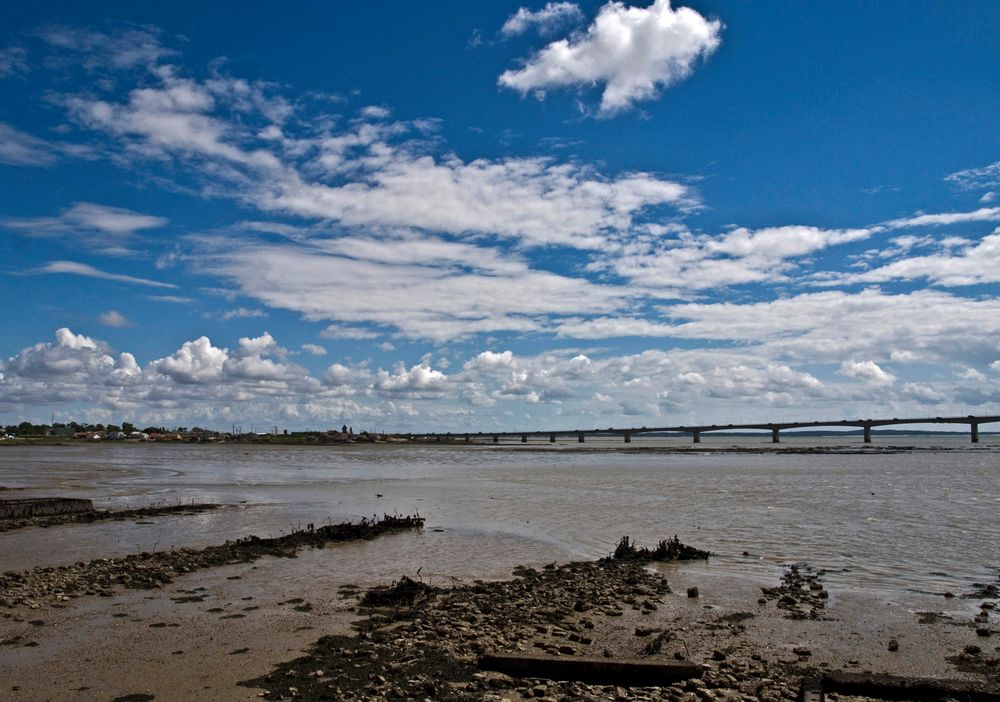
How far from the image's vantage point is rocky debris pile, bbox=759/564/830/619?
13344mm

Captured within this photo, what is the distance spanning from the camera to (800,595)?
576 inches

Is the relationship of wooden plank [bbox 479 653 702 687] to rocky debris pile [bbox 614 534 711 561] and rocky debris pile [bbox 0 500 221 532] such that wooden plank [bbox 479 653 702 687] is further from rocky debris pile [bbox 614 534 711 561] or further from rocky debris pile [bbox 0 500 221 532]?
rocky debris pile [bbox 0 500 221 532]

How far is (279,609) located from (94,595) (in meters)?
3.80

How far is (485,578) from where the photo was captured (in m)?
16.4

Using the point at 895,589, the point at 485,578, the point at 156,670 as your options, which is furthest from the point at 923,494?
the point at 156,670

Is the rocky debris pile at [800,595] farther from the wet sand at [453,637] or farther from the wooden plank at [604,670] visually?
the wooden plank at [604,670]

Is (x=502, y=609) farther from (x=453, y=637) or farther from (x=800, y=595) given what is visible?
(x=800, y=595)

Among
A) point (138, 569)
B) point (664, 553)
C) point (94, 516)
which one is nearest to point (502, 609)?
point (664, 553)

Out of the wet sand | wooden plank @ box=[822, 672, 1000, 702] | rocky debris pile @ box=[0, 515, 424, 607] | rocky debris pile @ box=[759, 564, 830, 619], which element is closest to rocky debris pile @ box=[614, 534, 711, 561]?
rocky debris pile @ box=[759, 564, 830, 619]

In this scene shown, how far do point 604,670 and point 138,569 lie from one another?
11578 millimetres

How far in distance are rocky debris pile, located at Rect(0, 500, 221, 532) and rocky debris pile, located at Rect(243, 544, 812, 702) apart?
17.0m

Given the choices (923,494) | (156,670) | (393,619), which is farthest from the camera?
(923,494)

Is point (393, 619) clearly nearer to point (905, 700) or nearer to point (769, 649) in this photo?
point (769, 649)

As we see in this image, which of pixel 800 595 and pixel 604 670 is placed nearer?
pixel 604 670
